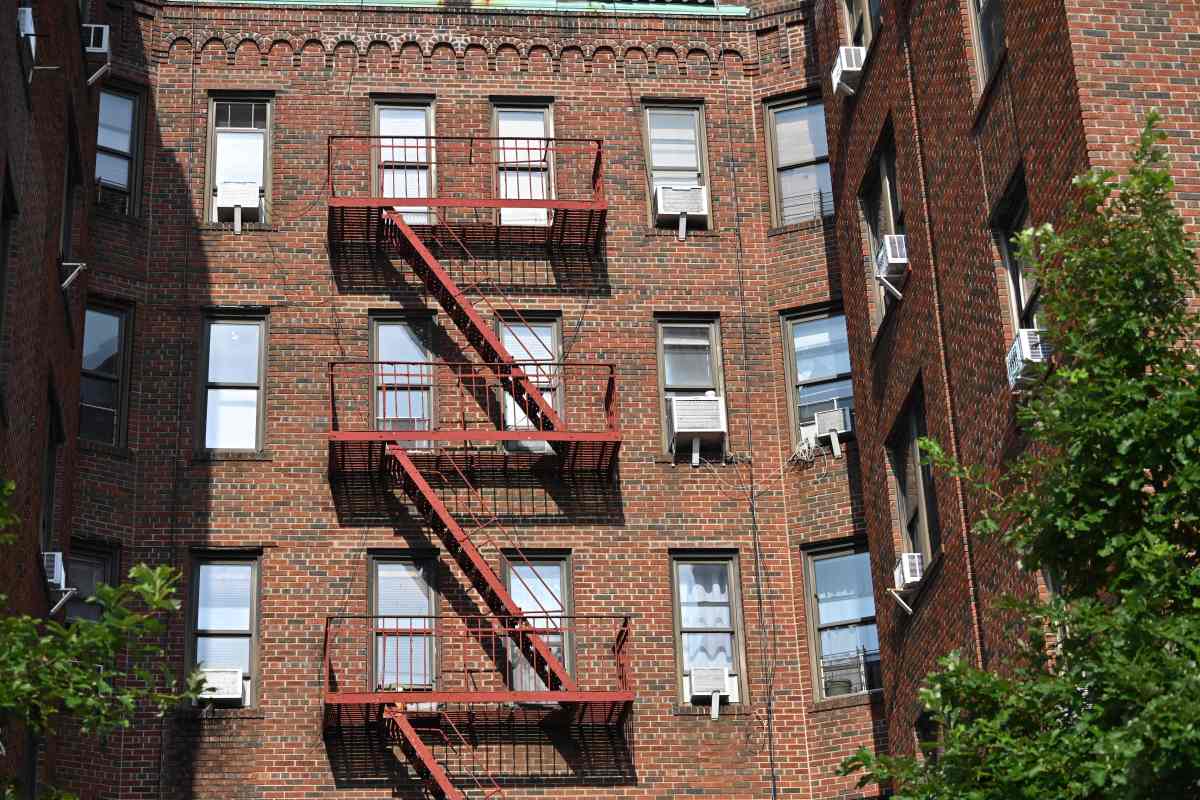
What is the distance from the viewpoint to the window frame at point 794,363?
2681cm

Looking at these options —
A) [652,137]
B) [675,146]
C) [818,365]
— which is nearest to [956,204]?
[818,365]

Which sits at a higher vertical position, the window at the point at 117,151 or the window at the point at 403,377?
the window at the point at 117,151

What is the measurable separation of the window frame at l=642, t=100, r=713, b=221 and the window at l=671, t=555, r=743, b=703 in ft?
16.7

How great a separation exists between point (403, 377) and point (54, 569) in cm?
601

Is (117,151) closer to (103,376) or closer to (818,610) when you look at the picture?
(103,376)

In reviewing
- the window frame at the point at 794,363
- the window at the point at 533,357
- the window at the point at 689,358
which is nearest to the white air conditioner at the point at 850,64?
the window frame at the point at 794,363

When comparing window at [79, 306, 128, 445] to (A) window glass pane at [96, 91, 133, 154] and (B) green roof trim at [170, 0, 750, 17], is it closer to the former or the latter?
(A) window glass pane at [96, 91, 133, 154]

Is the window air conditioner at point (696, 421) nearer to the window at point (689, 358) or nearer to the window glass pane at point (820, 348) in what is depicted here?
the window at point (689, 358)

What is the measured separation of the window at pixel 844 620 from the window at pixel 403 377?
5.52 m

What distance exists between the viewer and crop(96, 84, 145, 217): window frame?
27.1m

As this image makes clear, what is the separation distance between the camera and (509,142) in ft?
93.0

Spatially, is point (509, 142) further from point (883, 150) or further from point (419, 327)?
point (883, 150)

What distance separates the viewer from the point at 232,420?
2631 centimetres

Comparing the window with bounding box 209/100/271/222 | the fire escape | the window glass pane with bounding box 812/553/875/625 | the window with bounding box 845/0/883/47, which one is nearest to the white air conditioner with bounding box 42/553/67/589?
the fire escape
